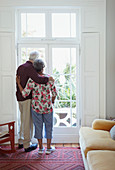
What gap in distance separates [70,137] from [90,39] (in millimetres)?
1964

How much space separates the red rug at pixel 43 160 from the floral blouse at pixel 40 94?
759 mm

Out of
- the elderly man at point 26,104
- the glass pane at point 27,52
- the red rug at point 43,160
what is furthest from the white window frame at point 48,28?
the red rug at point 43,160

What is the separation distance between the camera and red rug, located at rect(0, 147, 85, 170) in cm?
341

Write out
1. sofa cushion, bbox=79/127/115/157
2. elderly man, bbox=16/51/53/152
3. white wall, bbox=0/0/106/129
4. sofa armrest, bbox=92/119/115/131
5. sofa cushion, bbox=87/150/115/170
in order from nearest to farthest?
1. sofa cushion, bbox=87/150/115/170
2. sofa cushion, bbox=79/127/115/157
3. sofa armrest, bbox=92/119/115/131
4. elderly man, bbox=16/51/53/152
5. white wall, bbox=0/0/106/129

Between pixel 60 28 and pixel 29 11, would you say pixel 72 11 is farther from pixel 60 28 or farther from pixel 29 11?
pixel 29 11

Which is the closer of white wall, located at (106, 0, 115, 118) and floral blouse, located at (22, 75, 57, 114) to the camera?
floral blouse, located at (22, 75, 57, 114)

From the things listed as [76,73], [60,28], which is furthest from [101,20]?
[76,73]

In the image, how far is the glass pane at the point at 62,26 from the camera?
450cm

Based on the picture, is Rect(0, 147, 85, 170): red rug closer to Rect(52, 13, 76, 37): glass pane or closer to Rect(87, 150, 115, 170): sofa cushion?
Rect(87, 150, 115, 170): sofa cushion

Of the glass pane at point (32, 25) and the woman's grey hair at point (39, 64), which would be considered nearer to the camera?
the woman's grey hair at point (39, 64)

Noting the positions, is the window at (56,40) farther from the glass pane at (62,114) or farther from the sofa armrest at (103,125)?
the sofa armrest at (103,125)

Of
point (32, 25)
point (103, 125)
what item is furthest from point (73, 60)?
point (103, 125)

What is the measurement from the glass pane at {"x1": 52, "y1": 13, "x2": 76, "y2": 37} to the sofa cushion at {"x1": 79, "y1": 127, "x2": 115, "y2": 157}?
196cm

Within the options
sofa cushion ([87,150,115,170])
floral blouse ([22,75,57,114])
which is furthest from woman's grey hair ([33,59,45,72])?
sofa cushion ([87,150,115,170])
